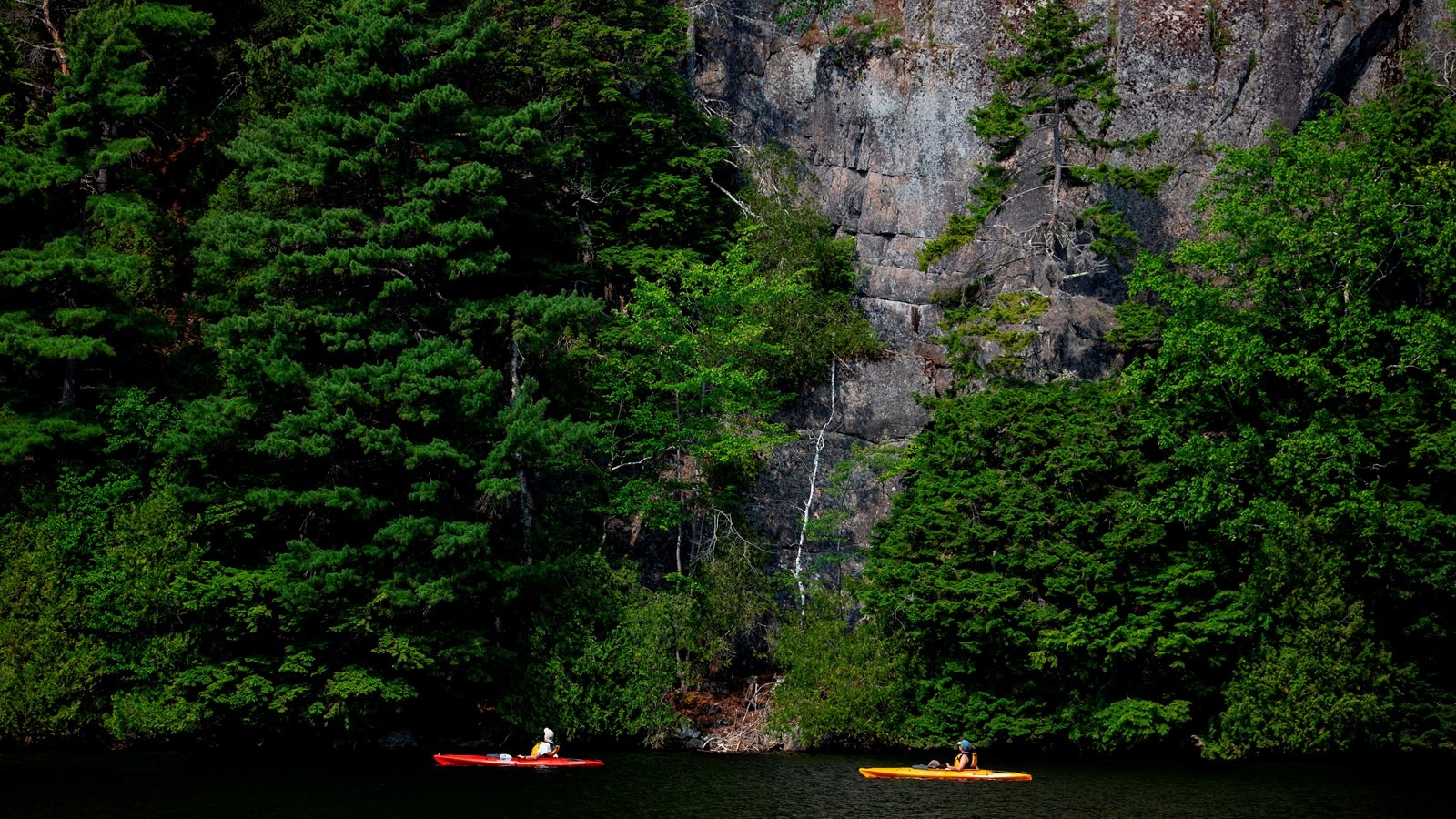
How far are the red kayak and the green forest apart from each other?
239cm

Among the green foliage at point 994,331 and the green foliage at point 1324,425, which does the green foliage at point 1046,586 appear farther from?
the green foliage at point 994,331

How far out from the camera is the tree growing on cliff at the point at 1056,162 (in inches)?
1528

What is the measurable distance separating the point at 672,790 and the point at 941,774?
255 inches

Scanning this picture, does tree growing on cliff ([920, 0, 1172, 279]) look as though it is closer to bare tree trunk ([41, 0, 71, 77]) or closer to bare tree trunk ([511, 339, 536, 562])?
bare tree trunk ([511, 339, 536, 562])

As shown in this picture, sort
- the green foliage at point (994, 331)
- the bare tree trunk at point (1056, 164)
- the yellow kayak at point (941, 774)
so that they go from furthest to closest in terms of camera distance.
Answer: the bare tree trunk at point (1056, 164) → the green foliage at point (994, 331) → the yellow kayak at point (941, 774)

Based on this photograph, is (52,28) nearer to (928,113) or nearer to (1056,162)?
(928,113)

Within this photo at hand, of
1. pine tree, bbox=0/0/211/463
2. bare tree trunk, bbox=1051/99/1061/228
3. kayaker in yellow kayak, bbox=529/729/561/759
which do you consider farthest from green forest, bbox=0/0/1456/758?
bare tree trunk, bbox=1051/99/1061/228

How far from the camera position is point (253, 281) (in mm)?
32719

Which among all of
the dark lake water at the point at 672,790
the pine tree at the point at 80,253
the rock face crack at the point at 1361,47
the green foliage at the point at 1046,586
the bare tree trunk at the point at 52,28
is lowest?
the dark lake water at the point at 672,790

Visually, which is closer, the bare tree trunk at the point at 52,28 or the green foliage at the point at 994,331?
the bare tree trunk at the point at 52,28

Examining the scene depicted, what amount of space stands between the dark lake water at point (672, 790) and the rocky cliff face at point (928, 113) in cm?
1111

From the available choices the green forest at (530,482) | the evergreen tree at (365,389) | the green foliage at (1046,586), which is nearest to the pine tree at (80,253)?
the green forest at (530,482)

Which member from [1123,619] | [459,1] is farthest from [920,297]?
[459,1]

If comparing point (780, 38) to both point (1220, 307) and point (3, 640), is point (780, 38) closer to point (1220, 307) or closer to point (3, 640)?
point (1220, 307)
